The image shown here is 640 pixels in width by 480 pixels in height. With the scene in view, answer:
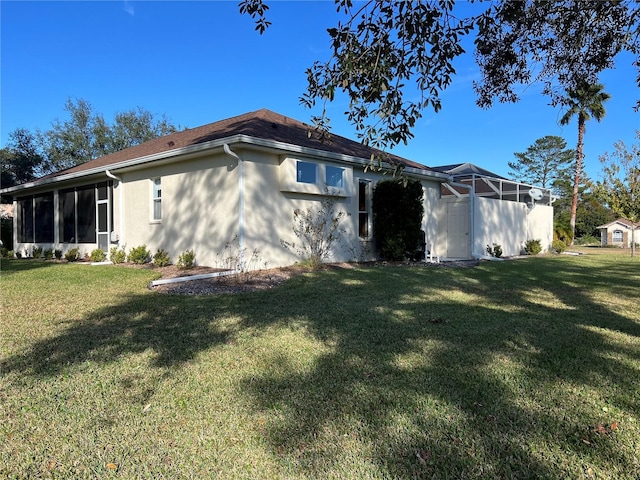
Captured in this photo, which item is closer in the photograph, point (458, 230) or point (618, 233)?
point (458, 230)

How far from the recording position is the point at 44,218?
54.7 feet

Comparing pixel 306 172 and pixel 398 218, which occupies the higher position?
pixel 306 172

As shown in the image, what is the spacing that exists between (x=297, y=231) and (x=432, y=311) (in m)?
6.00

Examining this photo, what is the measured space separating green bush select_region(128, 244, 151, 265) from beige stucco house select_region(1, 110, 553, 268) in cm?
33

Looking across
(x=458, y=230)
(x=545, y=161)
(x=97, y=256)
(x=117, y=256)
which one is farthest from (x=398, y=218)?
(x=545, y=161)

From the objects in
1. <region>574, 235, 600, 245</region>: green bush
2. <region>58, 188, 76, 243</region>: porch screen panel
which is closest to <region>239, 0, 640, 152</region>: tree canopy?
<region>58, 188, 76, 243</region>: porch screen panel

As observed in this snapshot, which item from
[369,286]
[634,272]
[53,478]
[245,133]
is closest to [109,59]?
[245,133]

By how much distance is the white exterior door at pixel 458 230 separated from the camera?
15.0m

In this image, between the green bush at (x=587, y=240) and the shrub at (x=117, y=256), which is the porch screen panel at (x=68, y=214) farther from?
the green bush at (x=587, y=240)

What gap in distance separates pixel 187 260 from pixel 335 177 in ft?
16.1

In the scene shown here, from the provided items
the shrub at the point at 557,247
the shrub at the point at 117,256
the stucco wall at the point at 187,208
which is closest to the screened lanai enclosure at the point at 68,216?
the shrub at the point at 117,256

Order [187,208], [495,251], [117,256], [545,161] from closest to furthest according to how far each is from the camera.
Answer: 1. [187,208]
2. [117,256]
3. [495,251]
4. [545,161]

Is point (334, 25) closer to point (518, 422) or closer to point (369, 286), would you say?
point (518, 422)

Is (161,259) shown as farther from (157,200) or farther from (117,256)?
(117,256)
